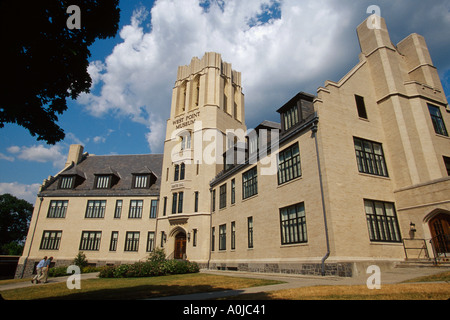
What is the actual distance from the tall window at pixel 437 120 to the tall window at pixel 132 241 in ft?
107

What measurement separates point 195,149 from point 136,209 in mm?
11961

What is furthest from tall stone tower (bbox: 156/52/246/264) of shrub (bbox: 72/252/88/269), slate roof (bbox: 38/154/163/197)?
shrub (bbox: 72/252/88/269)

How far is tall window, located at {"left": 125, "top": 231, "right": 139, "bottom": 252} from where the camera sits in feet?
110

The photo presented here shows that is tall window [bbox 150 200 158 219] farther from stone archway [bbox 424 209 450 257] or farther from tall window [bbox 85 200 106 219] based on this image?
stone archway [bbox 424 209 450 257]

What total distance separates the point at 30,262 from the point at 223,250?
1008 inches

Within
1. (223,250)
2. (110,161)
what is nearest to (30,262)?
(110,161)

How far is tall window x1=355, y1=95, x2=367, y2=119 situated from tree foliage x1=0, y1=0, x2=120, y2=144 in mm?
16547

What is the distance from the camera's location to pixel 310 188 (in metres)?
15.8

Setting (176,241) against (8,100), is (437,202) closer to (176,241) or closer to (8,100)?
(8,100)

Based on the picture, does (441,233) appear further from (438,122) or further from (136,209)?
(136,209)

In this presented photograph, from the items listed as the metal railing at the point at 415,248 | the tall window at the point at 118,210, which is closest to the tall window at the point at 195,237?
the tall window at the point at 118,210

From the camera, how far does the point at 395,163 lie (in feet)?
57.7

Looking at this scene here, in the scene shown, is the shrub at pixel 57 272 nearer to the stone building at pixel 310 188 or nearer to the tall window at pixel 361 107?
the stone building at pixel 310 188

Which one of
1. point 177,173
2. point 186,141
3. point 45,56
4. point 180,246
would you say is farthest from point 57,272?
point 45,56
